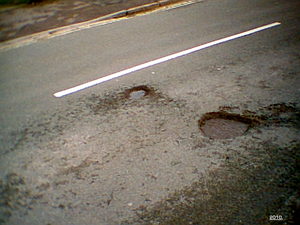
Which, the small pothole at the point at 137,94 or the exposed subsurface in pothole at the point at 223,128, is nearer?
the exposed subsurface in pothole at the point at 223,128

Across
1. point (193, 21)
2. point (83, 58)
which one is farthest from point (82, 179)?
point (193, 21)

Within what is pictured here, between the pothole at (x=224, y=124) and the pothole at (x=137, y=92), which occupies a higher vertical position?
the pothole at (x=137, y=92)

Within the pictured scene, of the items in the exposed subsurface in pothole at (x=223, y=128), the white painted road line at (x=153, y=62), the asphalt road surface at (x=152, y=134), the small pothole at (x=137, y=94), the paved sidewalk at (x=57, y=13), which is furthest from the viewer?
the paved sidewalk at (x=57, y=13)

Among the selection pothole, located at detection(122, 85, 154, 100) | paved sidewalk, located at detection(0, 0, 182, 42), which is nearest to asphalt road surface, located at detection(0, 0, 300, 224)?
pothole, located at detection(122, 85, 154, 100)

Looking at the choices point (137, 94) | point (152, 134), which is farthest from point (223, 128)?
point (137, 94)

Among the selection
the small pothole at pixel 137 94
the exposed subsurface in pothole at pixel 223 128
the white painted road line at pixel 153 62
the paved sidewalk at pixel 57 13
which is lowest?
the exposed subsurface in pothole at pixel 223 128

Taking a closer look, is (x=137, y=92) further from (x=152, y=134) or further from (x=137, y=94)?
(x=152, y=134)

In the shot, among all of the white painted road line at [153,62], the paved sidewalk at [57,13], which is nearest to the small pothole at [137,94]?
the white painted road line at [153,62]

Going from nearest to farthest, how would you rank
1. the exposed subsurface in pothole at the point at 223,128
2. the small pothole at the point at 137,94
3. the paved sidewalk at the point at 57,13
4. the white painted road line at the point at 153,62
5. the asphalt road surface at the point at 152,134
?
the asphalt road surface at the point at 152,134
the exposed subsurface in pothole at the point at 223,128
the small pothole at the point at 137,94
the white painted road line at the point at 153,62
the paved sidewalk at the point at 57,13

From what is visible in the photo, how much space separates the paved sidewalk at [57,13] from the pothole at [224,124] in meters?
5.99

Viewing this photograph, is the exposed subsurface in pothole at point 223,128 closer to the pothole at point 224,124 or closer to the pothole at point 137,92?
the pothole at point 224,124

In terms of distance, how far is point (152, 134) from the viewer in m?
3.10

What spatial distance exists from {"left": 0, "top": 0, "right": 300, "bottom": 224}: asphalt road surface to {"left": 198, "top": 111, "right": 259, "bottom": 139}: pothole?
8 centimetres

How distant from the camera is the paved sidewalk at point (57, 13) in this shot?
305 inches
